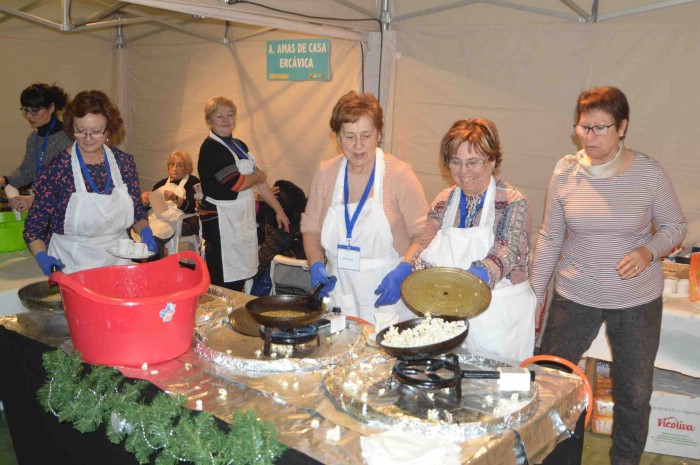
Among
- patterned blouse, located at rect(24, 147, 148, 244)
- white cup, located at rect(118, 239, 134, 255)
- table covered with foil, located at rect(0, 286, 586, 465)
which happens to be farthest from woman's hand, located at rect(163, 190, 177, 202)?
table covered with foil, located at rect(0, 286, 586, 465)

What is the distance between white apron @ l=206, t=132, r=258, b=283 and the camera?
15.1 ft

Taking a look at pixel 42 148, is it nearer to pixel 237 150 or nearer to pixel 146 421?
pixel 237 150

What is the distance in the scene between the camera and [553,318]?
2.85 meters

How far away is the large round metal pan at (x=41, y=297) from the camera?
2.47 m

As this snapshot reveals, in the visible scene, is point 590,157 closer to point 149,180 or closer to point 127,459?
point 127,459


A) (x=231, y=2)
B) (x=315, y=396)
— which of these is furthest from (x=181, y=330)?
(x=231, y=2)

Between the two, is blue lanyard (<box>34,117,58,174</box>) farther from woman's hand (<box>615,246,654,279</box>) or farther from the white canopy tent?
woman's hand (<box>615,246,654,279</box>)

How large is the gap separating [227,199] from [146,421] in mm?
3006

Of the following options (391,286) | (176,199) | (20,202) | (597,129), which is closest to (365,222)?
(391,286)

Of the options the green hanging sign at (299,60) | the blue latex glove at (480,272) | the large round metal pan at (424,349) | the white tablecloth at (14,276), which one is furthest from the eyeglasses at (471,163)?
the green hanging sign at (299,60)

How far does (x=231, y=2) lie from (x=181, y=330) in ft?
6.96

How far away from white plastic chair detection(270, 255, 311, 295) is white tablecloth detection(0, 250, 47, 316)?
162cm

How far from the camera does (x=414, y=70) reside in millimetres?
4773

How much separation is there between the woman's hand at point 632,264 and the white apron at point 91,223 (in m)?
2.03
